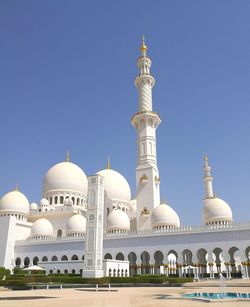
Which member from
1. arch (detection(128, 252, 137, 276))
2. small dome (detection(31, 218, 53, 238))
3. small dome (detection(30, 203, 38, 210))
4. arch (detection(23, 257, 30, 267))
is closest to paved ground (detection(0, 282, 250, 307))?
arch (detection(128, 252, 137, 276))

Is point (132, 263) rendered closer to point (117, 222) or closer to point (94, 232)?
point (117, 222)

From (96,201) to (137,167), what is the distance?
518 inches

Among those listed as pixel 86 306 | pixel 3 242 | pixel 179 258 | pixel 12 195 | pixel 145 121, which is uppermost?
pixel 145 121

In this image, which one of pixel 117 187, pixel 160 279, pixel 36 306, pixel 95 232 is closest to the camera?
pixel 36 306

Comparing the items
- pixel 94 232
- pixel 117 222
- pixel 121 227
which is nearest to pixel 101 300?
pixel 94 232

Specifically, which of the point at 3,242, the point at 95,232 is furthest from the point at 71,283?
the point at 3,242

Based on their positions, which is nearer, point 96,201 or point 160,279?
point 160,279

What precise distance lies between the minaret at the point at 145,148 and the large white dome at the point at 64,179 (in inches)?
480

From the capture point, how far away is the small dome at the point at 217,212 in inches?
1468

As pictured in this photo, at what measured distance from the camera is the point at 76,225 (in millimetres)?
42031

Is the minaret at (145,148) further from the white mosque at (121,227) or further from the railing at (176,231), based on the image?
the railing at (176,231)

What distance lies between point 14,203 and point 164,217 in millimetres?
22640

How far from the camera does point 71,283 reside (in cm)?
2450

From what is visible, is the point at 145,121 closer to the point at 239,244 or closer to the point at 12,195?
the point at 239,244
